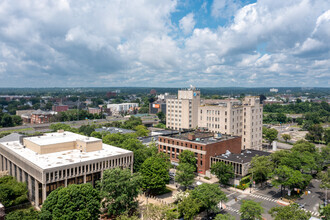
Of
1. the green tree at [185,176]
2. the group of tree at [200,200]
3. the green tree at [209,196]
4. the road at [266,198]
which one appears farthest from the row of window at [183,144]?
the green tree at [209,196]

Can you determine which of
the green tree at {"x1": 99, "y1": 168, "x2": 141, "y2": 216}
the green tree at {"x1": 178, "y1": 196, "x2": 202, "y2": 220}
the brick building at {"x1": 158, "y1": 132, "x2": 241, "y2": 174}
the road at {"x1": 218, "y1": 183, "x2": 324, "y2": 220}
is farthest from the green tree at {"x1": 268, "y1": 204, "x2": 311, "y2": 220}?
the brick building at {"x1": 158, "y1": 132, "x2": 241, "y2": 174}

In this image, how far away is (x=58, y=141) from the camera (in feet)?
302

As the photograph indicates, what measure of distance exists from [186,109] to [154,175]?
9415 cm

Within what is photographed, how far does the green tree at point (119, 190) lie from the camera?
64.2 m

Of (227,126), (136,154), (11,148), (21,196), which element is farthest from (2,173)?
(227,126)

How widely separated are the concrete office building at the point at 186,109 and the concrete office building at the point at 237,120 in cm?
2845

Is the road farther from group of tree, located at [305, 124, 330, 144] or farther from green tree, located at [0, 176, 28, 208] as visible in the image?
group of tree, located at [305, 124, 330, 144]

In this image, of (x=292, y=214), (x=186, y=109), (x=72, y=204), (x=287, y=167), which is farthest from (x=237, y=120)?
(x=72, y=204)

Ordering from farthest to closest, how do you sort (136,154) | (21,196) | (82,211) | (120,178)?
(136,154)
(21,196)
(120,178)
(82,211)

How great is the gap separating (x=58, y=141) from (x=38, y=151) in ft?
26.4

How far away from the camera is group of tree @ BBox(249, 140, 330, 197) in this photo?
78.9m

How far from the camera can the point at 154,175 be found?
7931 cm

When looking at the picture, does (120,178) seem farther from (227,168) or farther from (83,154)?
(227,168)

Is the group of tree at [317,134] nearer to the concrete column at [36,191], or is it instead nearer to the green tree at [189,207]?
the green tree at [189,207]
